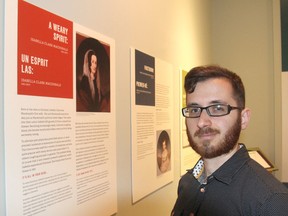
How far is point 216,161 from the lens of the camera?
145 centimetres

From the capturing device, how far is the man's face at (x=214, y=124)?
1411 millimetres

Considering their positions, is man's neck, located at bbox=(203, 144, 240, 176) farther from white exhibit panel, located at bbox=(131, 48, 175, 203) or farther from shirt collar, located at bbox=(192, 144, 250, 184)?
white exhibit panel, located at bbox=(131, 48, 175, 203)

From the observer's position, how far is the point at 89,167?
4.59 ft

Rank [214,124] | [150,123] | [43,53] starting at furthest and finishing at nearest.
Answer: [150,123] < [214,124] < [43,53]

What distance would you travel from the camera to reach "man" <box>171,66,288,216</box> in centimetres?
118

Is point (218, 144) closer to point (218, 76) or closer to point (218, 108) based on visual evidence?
point (218, 108)

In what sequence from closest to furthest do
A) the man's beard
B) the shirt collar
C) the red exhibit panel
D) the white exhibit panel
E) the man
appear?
the red exhibit panel
the man
the shirt collar
the man's beard
the white exhibit panel

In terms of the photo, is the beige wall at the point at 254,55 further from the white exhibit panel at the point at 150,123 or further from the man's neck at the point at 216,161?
the man's neck at the point at 216,161

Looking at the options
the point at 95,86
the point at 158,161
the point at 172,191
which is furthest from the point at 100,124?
the point at 172,191

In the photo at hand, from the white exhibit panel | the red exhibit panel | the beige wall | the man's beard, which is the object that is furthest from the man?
the beige wall

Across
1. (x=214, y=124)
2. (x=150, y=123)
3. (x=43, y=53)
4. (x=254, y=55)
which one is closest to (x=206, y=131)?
(x=214, y=124)

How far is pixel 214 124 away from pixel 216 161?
0.18 metres

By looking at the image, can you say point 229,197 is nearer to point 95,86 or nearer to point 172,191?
point 95,86

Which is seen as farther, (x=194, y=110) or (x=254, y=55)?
(x=254, y=55)
